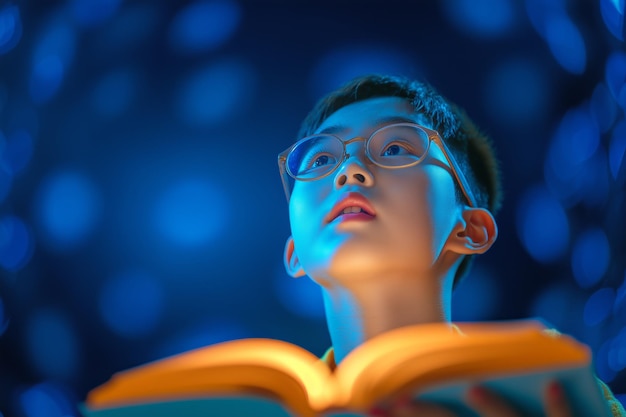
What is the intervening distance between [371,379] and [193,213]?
0.30 meters

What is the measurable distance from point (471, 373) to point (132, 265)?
0.38 meters

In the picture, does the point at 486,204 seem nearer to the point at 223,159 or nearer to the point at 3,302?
the point at 223,159

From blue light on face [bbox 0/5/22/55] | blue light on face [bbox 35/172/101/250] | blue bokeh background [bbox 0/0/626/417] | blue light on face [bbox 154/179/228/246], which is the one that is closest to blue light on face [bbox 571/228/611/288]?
blue bokeh background [bbox 0/0/626/417]

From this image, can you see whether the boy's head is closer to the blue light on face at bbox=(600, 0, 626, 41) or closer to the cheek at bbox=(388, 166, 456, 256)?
the cheek at bbox=(388, 166, 456, 256)

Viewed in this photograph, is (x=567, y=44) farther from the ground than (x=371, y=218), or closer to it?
farther from the ground

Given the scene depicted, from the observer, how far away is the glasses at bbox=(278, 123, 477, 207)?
0.67 m

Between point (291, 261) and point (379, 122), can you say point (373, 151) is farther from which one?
point (291, 261)

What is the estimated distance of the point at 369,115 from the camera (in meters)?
0.70

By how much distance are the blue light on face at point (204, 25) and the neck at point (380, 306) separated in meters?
0.28

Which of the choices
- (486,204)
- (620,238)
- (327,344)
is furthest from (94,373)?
(620,238)

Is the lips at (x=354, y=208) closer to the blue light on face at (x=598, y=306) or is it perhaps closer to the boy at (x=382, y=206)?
the boy at (x=382, y=206)

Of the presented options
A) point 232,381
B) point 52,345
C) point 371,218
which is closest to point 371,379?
point 232,381

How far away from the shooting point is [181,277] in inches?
25.4

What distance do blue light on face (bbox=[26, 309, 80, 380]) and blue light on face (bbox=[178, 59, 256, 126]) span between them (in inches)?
9.9
